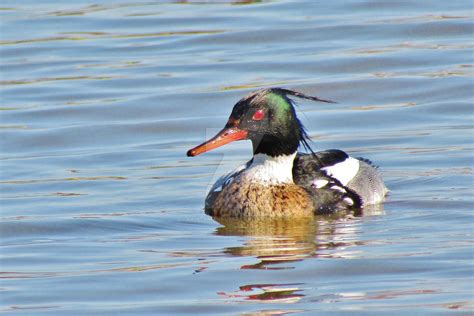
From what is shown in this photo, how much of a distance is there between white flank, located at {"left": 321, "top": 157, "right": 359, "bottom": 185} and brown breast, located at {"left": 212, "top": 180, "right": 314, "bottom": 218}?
35 centimetres

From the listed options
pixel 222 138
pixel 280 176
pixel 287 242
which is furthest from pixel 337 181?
pixel 287 242

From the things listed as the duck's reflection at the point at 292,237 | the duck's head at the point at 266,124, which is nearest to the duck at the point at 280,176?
the duck's head at the point at 266,124

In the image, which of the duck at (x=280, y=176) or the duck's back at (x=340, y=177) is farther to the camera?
the duck's back at (x=340, y=177)

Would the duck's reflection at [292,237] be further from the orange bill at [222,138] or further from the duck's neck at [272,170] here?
the orange bill at [222,138]

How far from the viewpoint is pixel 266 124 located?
40.2 feet

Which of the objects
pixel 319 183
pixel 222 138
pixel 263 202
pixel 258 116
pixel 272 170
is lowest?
pixel 263 202

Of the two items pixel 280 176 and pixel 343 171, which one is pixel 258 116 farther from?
pixel 343 171

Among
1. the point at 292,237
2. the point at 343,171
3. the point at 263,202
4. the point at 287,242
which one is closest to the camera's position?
the point at 287,242

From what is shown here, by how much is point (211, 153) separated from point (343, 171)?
2.34m

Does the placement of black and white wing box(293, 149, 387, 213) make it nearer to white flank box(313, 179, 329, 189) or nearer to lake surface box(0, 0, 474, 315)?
white flank box(313, 179, 329, 189)

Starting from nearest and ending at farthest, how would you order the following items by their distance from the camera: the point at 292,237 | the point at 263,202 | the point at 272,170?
the point at 292,237 < the point at 263,202 < the point at 272,170

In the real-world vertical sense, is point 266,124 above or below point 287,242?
above

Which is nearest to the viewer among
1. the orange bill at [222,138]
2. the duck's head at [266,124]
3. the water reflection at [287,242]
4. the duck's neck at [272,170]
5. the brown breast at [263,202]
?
the water reflection at [287,242]

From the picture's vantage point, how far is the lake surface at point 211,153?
30.7 feet
